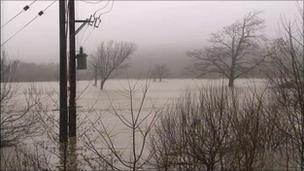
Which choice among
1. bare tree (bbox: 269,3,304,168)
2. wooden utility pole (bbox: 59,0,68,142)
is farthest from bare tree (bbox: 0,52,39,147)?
bare tree (bbox: 269,3,304,168)

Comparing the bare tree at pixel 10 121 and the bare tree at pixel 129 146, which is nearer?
the bare tree at pixel 129 146

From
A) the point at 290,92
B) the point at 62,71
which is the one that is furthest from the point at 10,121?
the point at 290,92

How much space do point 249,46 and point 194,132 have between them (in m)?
52.9

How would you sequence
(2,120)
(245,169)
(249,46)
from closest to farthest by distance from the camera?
(245,169)
(2,120)
(249,46)

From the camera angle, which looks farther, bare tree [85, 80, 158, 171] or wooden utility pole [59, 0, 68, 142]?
wooden utility pole [59, 0, 68, 142]

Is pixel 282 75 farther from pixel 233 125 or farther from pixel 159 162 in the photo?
pixel 159 162

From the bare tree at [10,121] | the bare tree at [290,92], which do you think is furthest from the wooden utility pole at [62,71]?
the bare tree at [290,92]

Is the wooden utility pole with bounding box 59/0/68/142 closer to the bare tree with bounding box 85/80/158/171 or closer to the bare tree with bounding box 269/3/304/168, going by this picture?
the bare tree with bounding box 85/80/158/171

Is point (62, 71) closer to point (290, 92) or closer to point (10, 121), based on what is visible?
point (10, 121)

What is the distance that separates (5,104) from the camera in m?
14.8

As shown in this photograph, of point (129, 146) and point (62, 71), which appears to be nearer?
point (129, 146)

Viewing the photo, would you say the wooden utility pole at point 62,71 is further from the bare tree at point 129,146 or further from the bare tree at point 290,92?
the bare tree at point 290,92

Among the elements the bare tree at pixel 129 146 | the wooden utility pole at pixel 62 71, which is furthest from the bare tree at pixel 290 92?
the wooden utility pole at pixel 62 71

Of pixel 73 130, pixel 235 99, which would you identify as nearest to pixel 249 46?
pixel 73 130
